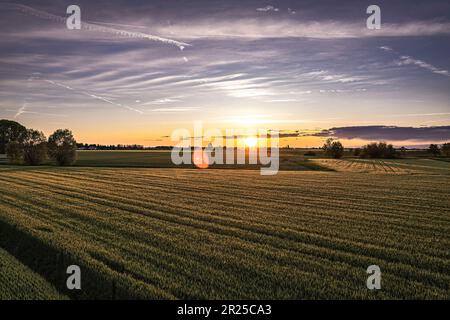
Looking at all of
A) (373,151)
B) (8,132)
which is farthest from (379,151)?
(8,132)

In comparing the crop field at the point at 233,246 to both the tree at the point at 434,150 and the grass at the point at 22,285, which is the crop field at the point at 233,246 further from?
the tree at the point at 434,150

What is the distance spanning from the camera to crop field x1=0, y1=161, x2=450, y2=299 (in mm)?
9451

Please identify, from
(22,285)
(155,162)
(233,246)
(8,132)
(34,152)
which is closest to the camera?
(22,285)

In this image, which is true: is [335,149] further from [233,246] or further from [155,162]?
[233,246]

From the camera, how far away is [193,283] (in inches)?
375

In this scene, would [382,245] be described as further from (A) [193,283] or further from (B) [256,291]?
(A) [193,283]

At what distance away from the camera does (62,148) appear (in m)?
83.9

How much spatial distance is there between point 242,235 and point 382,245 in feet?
17.1

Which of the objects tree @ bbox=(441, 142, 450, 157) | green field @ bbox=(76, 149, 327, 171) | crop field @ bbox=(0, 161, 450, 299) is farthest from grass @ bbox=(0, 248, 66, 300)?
tree @ bbox=(441, 142, 450, 157)

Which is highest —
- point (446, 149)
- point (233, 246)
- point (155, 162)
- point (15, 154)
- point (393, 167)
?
point (446, 149)

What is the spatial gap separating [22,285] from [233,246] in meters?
6.59

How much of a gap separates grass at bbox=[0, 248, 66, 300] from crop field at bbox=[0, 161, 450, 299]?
42 centimetres

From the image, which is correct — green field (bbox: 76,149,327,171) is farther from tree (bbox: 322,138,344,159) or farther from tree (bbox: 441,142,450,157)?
tree (bbox: 441,142,450,157)

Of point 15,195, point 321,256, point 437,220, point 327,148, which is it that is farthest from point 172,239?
point 327,148
